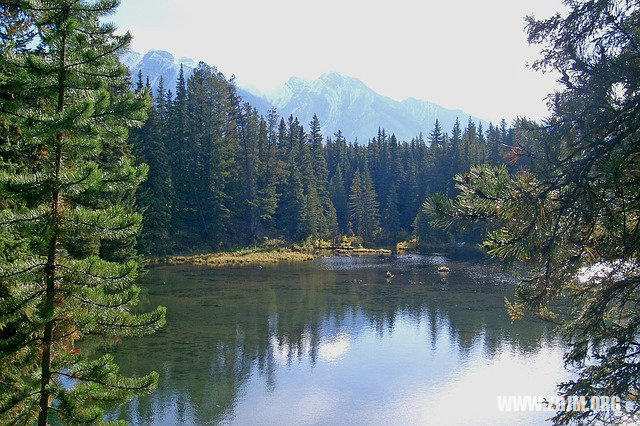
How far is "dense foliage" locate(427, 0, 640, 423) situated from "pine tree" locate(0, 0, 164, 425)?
3.33m

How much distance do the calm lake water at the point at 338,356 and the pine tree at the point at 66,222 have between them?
859cm

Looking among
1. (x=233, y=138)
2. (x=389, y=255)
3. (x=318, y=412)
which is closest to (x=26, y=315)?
(x=318, y=412)

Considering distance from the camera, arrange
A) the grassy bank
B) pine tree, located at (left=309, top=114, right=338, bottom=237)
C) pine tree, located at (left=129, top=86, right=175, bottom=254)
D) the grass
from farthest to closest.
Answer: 1. pine tree, located at (left=309, top=114, right=338, bottom=237)
2. the grassy bank
3. the grass
4. pine tree, located at (left=129, top=86, right=175, bottom=254)

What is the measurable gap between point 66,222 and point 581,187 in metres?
4.98

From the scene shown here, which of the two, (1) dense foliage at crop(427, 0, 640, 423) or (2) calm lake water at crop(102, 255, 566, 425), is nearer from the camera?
(1) dense foliage at crop(427, 0, 640, 423)

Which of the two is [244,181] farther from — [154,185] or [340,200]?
[340,200]

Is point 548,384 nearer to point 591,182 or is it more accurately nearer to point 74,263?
point 591,182

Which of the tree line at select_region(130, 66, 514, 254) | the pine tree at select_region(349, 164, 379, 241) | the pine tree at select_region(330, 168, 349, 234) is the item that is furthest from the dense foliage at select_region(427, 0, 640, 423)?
the pine tree at select_region(330, 168, 349, 234)

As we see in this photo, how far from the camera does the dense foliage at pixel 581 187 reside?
4.84 meters

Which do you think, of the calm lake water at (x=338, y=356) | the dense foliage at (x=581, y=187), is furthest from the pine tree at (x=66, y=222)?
the calm lake water at (x=338, y=356)

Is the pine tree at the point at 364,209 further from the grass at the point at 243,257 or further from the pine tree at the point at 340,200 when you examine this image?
the grass at the point at 243,257

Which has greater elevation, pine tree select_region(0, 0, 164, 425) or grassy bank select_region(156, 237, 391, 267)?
pine tree select_region(0, 0, 164, 425)

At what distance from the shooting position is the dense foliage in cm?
484

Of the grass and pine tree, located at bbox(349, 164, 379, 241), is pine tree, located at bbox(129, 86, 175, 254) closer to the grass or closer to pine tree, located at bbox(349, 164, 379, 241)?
the grass
